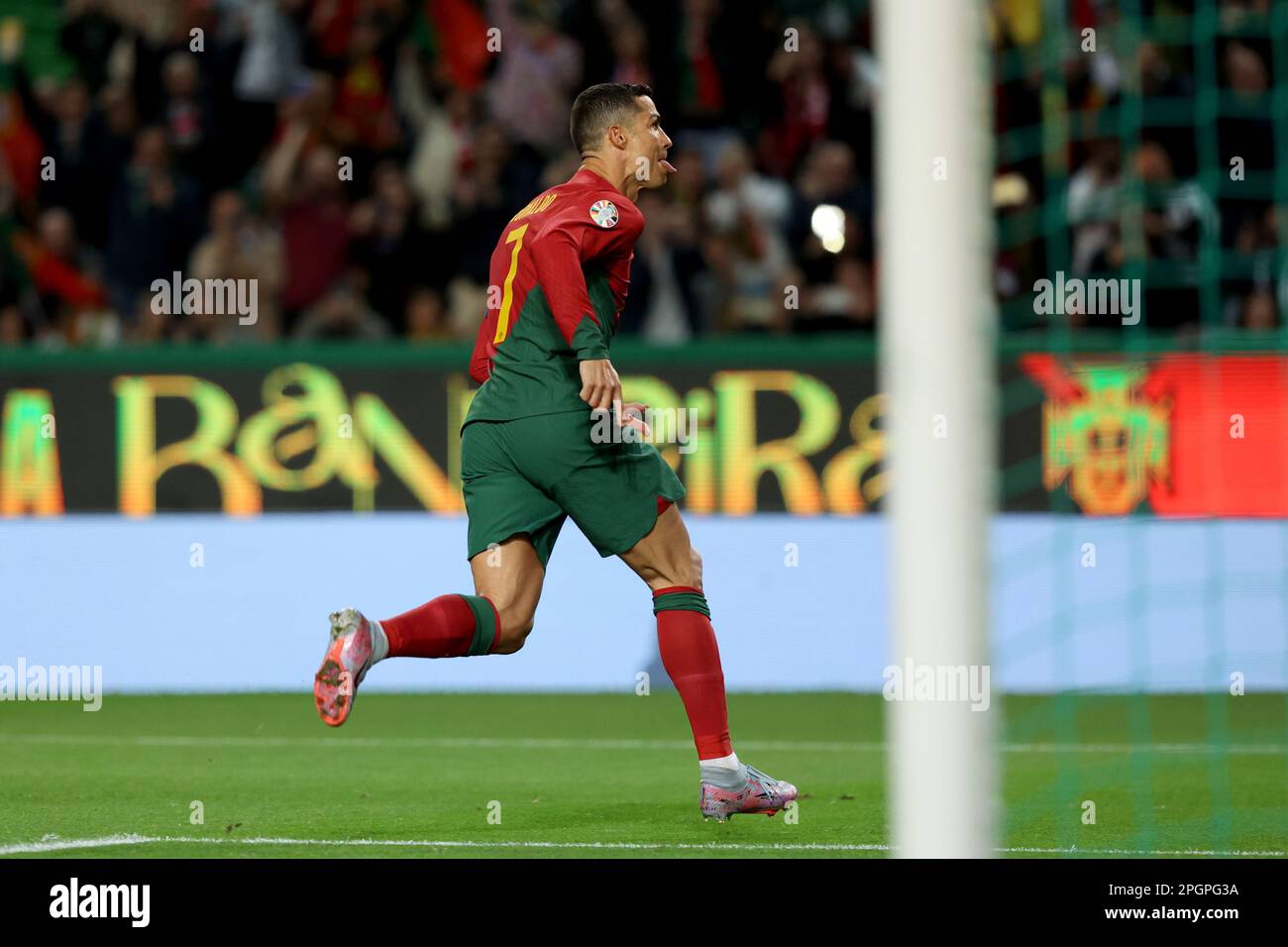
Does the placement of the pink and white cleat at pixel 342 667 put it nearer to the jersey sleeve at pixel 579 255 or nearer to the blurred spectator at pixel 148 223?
the jersey sleeve at pixel 579 255

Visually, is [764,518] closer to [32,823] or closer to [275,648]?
[275,648]

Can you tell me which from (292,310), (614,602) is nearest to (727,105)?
(292,310)

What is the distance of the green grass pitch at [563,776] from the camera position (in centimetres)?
589

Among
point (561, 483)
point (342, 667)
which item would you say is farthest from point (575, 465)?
point (342, 667)

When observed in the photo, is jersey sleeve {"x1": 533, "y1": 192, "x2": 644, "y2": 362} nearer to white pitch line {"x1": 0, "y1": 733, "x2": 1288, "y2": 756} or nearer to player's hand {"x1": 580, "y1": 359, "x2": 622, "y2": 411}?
player's hand {"x1": 580, "y1": 359, "x2": 622, "y2": 411}

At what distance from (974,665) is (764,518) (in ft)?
23.5

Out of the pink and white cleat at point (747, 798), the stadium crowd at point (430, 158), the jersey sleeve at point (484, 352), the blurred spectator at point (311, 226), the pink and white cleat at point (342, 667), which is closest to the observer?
the pink and white cleat at point (342, 667)

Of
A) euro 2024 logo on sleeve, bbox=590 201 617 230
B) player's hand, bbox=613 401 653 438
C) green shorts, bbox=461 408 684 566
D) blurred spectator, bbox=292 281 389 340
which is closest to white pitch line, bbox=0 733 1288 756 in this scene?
green shorts, bbox=461 408 684 566

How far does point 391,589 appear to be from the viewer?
10.6 meters

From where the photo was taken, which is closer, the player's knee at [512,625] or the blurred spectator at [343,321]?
the player's knee at [512,625]

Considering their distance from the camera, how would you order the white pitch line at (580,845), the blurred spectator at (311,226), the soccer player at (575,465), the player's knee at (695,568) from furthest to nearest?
the blurred spectator at (311,226), the player's knee at (695,568), the soccer player at (575,465), the white pitch line at (580,845)

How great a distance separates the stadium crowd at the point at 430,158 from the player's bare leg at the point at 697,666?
504 cm

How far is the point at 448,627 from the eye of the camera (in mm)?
5902

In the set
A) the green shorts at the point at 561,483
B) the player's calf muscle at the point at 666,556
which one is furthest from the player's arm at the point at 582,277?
the player's calf muscle at the point at 666,556
